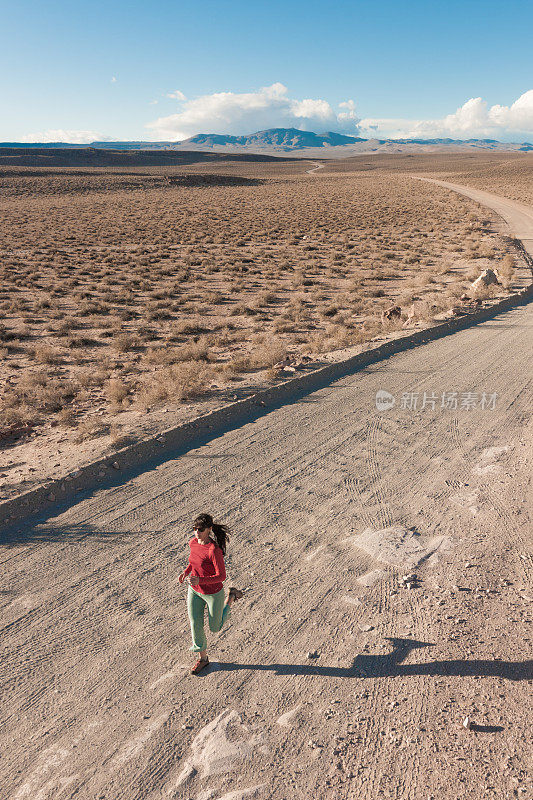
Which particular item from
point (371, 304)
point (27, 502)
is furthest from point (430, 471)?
point (371, 304)

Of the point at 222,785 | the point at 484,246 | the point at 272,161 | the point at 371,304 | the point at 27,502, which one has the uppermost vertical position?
the point at 272,161

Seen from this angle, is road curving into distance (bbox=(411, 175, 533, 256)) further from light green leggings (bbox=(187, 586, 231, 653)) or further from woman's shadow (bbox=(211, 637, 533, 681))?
light green leggings (bbox=(187, 586, 231, 653))

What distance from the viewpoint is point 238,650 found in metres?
4.12

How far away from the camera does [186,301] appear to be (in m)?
18.9

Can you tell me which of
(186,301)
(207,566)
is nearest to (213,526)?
(207,566)

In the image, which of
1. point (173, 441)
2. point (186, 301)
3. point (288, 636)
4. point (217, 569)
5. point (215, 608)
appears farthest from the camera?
point (186, 301)

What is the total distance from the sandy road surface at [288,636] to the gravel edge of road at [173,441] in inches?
13.3

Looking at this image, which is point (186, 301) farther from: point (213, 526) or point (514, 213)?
point (514, 213)

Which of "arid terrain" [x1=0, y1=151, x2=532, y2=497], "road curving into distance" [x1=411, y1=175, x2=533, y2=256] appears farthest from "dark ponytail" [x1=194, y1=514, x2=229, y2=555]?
"road curving into distance" [x1=411, y1=175, x2=533, y2=256]

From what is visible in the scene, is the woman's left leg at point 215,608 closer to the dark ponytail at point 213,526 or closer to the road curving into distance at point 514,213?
the dark ponytail at point 213,526

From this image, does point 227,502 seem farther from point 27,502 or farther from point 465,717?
point 465,717

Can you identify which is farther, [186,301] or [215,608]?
[186,301]

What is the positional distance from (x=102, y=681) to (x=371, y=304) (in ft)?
53.1

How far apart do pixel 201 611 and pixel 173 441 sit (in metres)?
4.09
